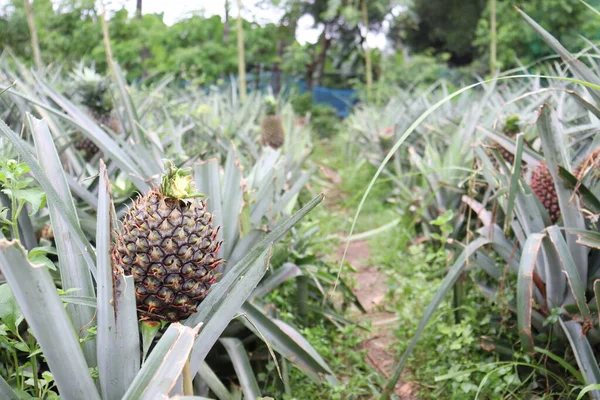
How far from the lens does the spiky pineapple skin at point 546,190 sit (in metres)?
1.81

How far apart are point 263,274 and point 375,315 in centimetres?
164

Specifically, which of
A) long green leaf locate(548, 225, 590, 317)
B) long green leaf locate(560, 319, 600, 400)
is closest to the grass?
long green leaf locate(560, 319, 600, 400)

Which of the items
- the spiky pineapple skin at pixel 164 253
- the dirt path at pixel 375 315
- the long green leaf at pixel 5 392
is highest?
the spiky pineapple skin at pixel 164 253

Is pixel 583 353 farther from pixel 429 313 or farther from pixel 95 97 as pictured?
pixel 95 97

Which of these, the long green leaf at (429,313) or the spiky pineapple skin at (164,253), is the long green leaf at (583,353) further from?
the spiky pineapple skin at (164,253)

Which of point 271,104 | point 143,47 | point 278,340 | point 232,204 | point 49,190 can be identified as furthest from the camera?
point 143,47

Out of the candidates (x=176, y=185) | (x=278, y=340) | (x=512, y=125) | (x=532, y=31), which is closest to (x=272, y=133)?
(x=512, y=125)

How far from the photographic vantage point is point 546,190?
1.82 m

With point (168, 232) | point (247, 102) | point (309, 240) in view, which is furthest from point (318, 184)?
point (168, 232)

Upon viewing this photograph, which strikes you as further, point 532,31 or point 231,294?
point 532,31

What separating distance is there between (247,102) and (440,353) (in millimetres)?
3244

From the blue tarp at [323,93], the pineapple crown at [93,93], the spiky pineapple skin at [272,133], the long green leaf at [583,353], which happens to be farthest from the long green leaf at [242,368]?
the blue tarp at [323,93]

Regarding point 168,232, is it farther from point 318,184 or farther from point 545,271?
point 318,184

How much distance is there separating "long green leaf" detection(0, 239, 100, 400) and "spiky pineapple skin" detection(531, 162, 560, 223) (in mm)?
1504
